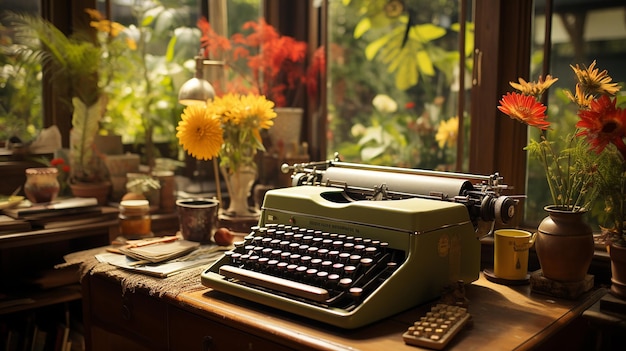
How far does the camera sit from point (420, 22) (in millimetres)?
3037

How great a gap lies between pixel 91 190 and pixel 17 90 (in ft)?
1.75

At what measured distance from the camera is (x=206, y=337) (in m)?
1.65

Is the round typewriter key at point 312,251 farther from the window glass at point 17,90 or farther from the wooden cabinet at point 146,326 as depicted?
the window glass at point 17,90

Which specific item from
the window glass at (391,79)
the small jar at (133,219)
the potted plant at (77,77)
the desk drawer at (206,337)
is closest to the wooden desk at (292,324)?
the desk drawer at (206,337)

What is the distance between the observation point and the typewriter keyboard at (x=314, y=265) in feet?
4.93

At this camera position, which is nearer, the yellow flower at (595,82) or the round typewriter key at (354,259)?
the round typewriter key at (354,259)

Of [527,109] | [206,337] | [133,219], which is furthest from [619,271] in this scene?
[133,219]

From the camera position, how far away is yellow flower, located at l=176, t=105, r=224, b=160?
7.38 feet

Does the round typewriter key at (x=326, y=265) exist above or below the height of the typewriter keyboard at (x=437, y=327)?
above

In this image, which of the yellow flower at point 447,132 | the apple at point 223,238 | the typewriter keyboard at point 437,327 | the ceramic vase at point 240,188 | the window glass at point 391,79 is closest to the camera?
the typewriter keyboard at point 437,327

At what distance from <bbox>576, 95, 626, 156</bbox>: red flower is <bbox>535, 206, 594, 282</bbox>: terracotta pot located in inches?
8.6

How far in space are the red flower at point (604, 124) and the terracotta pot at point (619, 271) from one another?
24 centimetres

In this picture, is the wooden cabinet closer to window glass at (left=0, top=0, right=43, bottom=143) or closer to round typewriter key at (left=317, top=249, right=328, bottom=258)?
round typewriter key at (left=317, top=249, right=328, bottom=258)

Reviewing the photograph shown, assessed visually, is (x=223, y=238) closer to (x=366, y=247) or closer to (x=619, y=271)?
(x=366, y=247)
